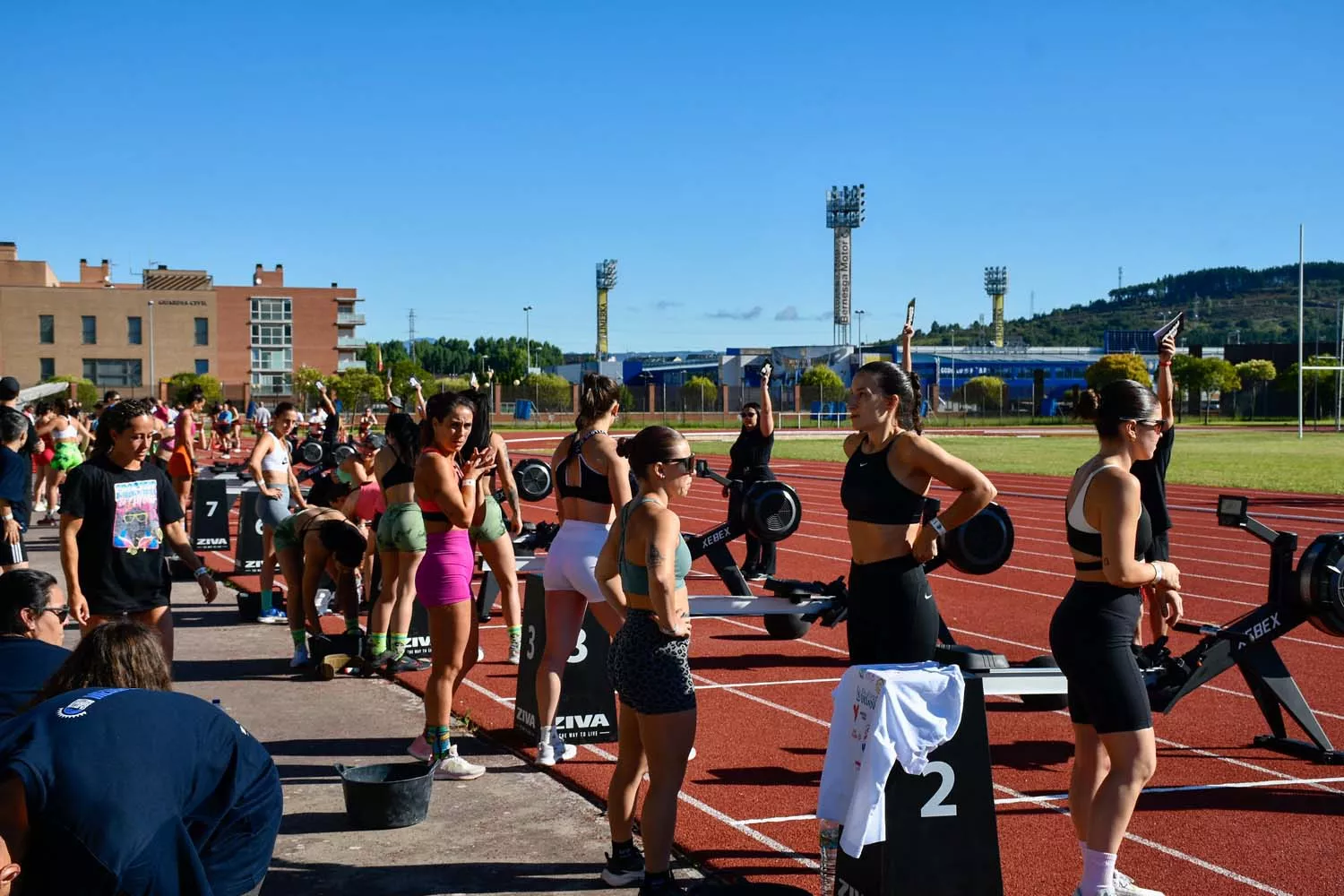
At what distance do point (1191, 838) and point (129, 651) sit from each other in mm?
4490

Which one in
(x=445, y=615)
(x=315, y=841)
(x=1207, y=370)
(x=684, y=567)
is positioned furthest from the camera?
(x=1207, y=370)

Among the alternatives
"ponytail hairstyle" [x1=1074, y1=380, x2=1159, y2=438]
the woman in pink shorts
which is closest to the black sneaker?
the woman in pink shorts

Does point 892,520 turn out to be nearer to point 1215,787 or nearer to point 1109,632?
point 1109,632

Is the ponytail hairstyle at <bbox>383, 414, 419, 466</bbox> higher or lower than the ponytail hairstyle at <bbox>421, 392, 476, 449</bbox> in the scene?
lower

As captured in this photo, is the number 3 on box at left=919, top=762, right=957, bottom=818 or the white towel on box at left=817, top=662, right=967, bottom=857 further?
the number 3 on box at left=919, top=762, right=957, bottom=818

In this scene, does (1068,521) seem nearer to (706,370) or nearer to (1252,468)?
(1252,468)

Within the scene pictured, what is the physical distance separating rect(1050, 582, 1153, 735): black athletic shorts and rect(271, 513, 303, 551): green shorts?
642cm

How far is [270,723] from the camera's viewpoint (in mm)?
7484

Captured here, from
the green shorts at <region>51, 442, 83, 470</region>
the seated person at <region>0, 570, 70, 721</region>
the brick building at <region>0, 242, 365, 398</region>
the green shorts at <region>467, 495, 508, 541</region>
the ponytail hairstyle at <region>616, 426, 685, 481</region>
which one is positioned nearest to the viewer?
the seated person at <region>0, 570, 70, 721</region>

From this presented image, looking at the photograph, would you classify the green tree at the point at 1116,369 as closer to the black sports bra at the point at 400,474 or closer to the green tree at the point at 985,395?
the green tree at the point at 985,395

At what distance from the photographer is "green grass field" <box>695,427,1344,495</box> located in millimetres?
28163

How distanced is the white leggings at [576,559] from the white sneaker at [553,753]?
0.84m

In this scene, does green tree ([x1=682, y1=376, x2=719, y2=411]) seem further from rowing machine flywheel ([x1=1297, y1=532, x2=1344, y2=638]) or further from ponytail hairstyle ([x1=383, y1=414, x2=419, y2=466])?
rowing machine flywheel ([x1=1297, y1=532, x2=1344, y2=638])

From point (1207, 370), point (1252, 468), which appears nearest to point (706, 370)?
point (1207, 370)
